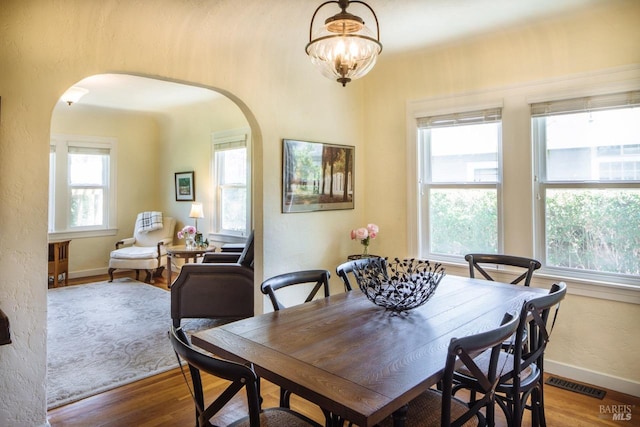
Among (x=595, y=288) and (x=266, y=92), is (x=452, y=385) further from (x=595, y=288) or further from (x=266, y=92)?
(x=266, y=92)

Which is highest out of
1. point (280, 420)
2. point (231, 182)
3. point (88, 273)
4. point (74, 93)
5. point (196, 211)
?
point (74, 93)

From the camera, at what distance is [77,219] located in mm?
6469

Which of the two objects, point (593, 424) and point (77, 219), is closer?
point (593, 424)

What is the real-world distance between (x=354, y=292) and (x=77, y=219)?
230 inches

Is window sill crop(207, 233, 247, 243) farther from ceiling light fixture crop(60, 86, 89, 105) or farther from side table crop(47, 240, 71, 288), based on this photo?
ceiling light fixture crop(60, 86, 89, 105)

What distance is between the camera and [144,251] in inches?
242

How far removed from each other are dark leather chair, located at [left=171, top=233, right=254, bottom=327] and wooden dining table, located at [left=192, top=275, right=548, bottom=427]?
1.78 meters

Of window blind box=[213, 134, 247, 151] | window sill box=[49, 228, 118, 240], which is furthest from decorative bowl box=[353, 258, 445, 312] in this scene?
window sill box=[49, 228, 118, 240]

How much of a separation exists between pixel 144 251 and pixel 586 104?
5.83 metres

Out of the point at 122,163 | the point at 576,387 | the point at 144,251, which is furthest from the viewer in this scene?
the point at 122,163

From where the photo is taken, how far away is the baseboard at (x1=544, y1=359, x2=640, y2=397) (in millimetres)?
2750

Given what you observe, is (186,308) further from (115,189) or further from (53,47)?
(115,189)

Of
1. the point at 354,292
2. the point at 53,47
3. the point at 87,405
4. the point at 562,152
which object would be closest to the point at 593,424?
the point at 354,292

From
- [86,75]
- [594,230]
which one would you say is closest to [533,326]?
[594,230]
